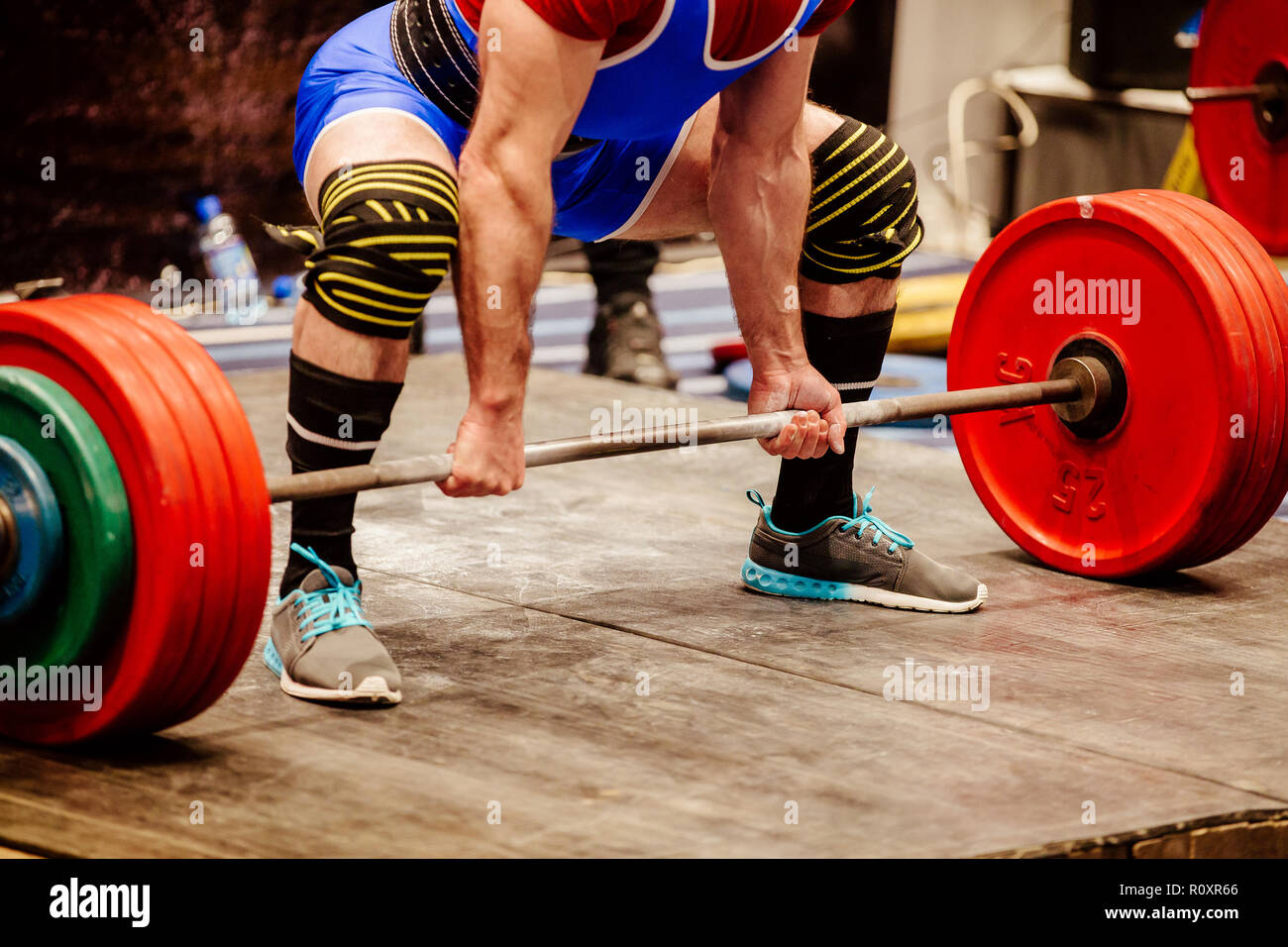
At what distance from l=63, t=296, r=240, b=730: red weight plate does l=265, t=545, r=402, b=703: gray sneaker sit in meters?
0.26

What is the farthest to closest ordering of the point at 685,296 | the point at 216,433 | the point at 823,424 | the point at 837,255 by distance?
the point at 685,296
the point at 837,255
the point at 823,424
the point at 216,433

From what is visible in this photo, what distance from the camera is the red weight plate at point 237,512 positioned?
1674 mm

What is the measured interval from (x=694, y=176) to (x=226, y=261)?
3.54 meters

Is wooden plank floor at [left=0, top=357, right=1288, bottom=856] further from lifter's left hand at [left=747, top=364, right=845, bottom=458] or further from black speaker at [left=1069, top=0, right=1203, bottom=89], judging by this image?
black speaker at [left=1069, top=0, right=1203, bottom=89]

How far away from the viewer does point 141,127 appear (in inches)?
211

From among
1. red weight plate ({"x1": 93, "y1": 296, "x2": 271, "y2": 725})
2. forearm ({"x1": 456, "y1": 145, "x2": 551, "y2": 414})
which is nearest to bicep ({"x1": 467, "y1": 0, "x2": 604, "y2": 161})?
forearm ({"x1": 456, "y1": 145, "x2": 551, "y2": 414})

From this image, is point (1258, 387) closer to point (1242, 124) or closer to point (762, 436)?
point (762, 436)

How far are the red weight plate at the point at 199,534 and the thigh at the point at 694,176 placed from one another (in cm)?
88

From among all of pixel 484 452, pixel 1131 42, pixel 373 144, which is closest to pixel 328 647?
pixel 484 452

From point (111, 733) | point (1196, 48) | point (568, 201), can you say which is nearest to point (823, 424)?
point (568, 201)

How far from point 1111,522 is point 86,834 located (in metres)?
1.65

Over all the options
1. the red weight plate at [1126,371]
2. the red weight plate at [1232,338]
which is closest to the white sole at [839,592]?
the red weight plate at [1126,371]

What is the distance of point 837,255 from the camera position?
2.38 meters

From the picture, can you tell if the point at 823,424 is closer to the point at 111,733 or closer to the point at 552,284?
the point at 111,733
